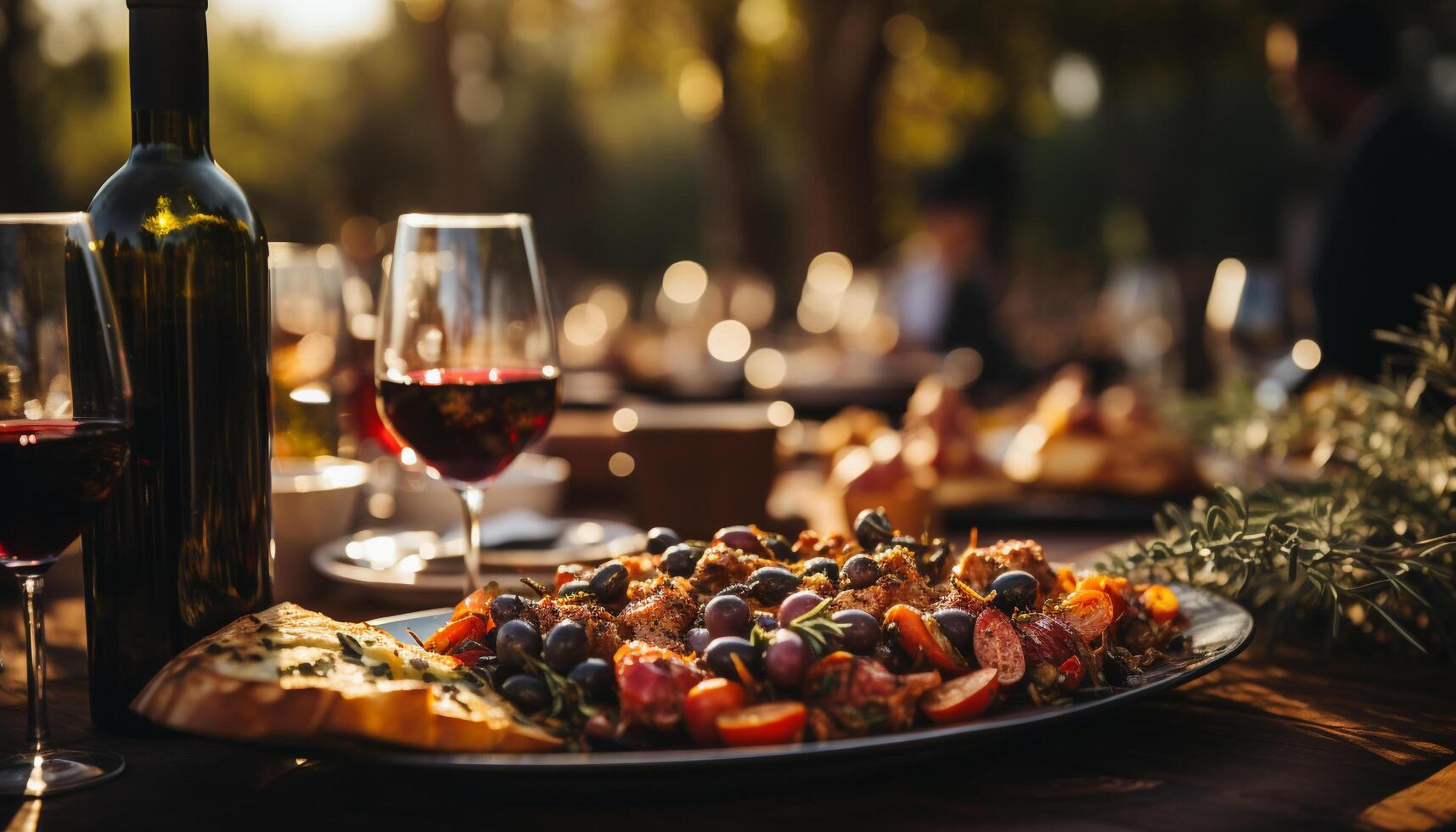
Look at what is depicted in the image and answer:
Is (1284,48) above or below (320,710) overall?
above

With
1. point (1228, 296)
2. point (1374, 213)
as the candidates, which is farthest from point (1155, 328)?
point (1374, 213)

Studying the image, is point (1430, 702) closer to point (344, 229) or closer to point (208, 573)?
point (208, 573)

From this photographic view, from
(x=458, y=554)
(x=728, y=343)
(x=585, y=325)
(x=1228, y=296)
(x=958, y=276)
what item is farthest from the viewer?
(x=958, y=276)

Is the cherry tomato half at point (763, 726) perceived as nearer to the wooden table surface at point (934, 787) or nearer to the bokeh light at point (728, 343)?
the wooden table surface at point (934, 787)

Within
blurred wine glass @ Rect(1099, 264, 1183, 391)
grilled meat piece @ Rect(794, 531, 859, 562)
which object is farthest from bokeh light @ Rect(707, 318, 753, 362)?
grilled meat piece @ Rect(794, 531, 859, 562)

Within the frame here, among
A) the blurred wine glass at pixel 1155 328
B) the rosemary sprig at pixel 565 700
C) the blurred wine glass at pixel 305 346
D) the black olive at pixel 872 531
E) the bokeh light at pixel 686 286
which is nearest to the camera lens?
the rosemary sprig at pixel 565 700

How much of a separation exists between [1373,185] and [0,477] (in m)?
4.44

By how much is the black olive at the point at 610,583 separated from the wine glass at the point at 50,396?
0.39 meters

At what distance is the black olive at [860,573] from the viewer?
1.08m

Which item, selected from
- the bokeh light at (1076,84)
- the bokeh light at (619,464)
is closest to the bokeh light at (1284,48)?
the bokeh light at (619,464)

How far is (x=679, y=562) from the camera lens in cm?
117

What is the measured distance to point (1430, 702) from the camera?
122 centimetres

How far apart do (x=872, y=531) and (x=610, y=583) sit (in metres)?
0.26

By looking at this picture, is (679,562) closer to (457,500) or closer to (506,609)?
(506,609)
